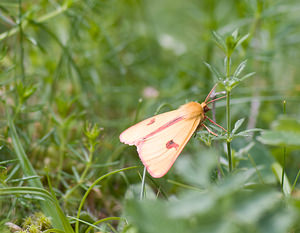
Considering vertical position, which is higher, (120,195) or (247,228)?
(247,228)

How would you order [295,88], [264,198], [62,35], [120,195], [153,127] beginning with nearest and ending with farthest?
[264,198], [153,127], [120,195], [295,88], [62,35]

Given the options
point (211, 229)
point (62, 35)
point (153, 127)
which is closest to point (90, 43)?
point (62, 35)

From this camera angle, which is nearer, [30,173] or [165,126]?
[30,173]

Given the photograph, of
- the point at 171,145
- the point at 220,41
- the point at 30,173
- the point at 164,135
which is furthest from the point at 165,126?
the point at 30,173

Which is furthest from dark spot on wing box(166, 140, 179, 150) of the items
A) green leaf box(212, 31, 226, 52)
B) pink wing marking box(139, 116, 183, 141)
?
green leaf box(212, 31, 226, 52)

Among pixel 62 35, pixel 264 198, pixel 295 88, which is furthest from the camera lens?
pixel 62 35

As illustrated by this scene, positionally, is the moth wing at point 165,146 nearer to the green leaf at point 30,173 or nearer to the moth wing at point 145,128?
the moth wing at point 145,128

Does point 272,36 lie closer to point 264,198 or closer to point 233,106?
point 233,106

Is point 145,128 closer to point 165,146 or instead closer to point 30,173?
point 165,146
